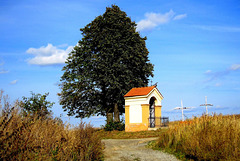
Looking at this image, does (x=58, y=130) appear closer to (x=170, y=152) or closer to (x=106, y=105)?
(x=170, y=152)

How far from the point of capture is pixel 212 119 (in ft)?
43.6

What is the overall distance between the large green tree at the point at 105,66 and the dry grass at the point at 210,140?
53.4ft

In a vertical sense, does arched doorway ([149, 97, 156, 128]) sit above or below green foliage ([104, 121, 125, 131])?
above

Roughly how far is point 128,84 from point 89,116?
651 cm

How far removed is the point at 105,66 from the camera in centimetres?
2934

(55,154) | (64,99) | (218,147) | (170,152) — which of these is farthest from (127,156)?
(64,99)

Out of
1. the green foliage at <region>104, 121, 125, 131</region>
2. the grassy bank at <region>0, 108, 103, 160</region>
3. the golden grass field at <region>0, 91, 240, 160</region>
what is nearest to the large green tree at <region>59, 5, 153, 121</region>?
the green foliage at <region>104, 121, 125, 131</region>

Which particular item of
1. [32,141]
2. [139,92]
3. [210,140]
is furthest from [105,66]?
[32,141]

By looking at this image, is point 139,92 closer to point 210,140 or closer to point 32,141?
point 210,140

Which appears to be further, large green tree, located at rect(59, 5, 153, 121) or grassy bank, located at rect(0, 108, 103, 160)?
large green tree, located at rect(59, 5, 153, 121)

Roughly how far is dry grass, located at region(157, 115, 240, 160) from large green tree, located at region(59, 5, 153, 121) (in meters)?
16.3

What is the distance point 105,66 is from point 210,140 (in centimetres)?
1987

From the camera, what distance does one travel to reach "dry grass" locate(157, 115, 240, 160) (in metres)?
10.5

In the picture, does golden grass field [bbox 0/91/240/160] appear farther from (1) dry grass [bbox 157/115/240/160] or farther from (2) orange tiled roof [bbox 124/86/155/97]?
(2) orange tiled roof [bbox 124/86/155/97]
